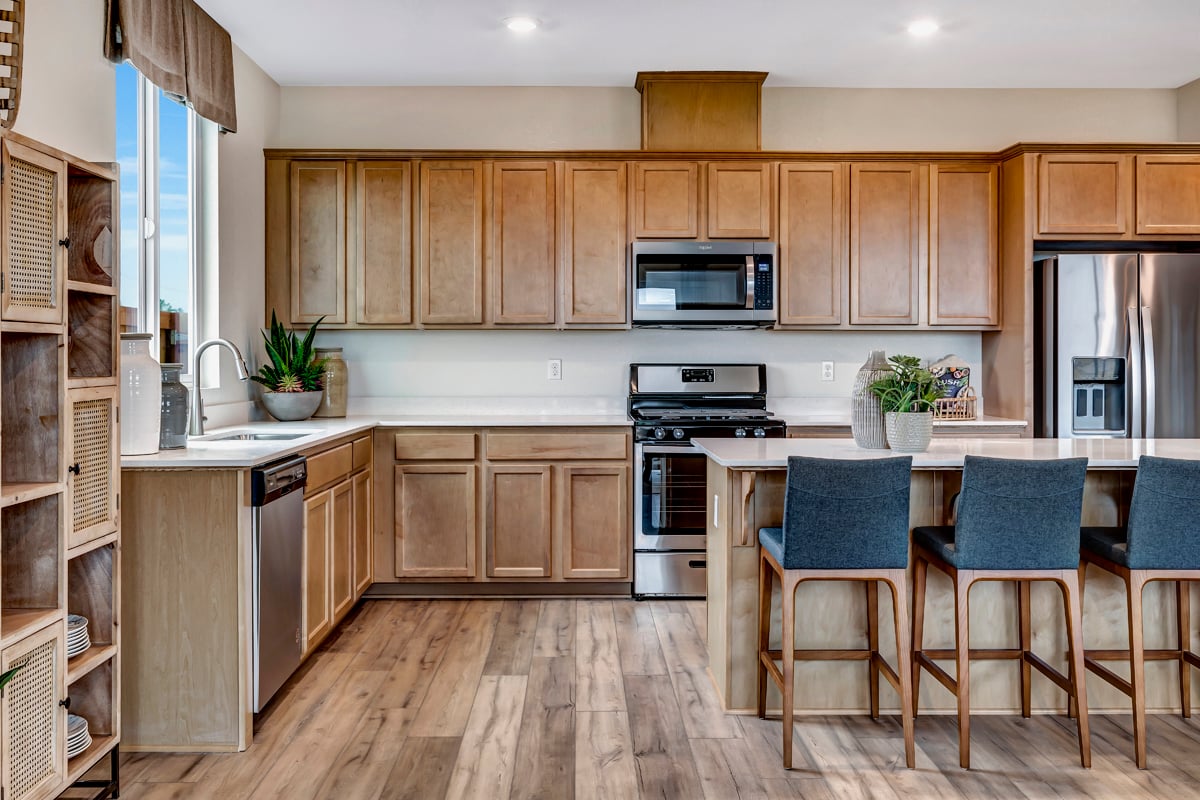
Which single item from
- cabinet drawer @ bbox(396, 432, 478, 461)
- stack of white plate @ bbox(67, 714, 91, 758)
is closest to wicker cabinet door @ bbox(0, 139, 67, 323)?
stack of white plate @ bbox(67, 714, 91, 758)

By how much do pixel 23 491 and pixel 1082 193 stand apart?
4500 mm

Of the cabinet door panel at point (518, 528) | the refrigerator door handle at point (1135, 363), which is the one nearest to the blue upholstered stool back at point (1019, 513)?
the refrigerator door handle at point (1135, 363)

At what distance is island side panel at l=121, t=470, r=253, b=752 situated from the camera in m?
2.43

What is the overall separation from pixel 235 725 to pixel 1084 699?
8.04 feet

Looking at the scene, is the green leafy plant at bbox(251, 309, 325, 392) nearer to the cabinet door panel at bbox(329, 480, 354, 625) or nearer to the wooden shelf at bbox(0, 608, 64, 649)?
the cabinet door panel at bbox(329, 480, 354, 625)

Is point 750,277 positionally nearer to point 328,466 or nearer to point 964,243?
point 964,243

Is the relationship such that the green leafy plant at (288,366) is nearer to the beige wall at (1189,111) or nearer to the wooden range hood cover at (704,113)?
the wooden range hood cover at (704,113)

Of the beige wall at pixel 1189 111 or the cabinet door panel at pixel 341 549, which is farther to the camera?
the beige wall at pixel 1189 111

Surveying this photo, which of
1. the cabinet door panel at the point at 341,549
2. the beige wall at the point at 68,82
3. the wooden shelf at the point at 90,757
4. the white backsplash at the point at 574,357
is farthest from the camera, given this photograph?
the white backsplash at the point at 574,357

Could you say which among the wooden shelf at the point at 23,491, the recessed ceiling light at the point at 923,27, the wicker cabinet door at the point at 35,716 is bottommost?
the wicker cabinet door at the point at 35,716

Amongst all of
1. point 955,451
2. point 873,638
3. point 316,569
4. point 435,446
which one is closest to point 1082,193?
point 955,451

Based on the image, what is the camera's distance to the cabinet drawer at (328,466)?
10.0 feet

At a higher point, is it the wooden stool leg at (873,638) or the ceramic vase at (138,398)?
the ceramic vase at (138,398)

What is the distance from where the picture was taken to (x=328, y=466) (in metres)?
3.28
